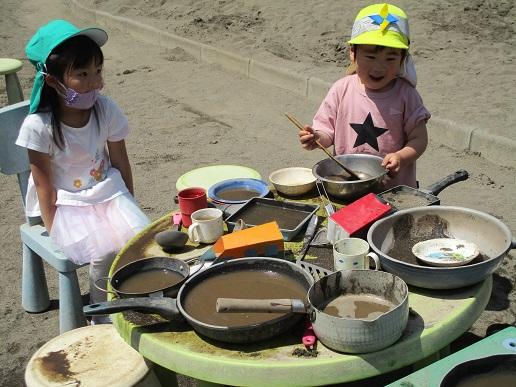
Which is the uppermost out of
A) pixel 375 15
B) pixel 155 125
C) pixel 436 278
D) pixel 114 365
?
pixel 375 15

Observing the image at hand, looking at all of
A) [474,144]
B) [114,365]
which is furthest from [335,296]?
[474,144]

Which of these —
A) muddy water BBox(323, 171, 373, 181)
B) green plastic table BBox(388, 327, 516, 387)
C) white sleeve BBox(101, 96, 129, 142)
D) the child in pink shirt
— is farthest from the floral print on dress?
green plastic table BBox(388, 327, 516, 387)

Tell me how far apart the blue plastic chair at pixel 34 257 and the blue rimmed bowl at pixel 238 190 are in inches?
30.8

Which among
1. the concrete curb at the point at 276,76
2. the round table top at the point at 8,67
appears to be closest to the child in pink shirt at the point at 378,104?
the concrete curb at the point at 276,76

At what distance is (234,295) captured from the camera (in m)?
1.71

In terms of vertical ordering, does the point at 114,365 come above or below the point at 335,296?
below

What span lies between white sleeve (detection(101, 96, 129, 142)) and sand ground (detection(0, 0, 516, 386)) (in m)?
1.12

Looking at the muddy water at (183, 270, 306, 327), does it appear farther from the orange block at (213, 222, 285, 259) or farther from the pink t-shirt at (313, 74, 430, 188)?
the pink t-shirt at (313, 74, 430, 188)

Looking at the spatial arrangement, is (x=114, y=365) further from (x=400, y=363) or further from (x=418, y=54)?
(x=418, y=54)

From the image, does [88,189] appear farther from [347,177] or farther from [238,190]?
[347,177]

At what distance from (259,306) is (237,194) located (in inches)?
42.1

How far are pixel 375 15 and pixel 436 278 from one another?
4.09 ft

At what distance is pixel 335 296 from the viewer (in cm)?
164

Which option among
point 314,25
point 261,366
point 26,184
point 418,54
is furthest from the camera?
point 314,25
